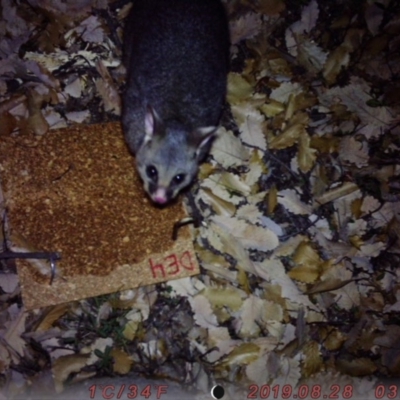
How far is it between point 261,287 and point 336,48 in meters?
2.48

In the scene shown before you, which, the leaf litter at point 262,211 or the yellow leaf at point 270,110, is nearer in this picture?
the leaf litter at point 262,211

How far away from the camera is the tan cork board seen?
4617 mm

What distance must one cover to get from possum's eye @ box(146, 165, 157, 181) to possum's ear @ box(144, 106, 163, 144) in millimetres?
215

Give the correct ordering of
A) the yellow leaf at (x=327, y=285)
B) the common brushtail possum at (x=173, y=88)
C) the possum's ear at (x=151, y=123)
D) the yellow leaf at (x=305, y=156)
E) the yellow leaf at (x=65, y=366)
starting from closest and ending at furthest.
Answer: the possum's ear at (x=151, y=123) → the common brushtail possum at (x=173, y=88) → the yellow leaf at (x=65, y=366) → the yellow leaf at (x=327, y=285) → the yellow leaf at (x=305, y=156)

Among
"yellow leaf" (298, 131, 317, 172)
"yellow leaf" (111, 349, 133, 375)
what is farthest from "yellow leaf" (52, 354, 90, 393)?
"yellow leaf" (298, 131, 317, 172)

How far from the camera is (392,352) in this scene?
4.68 meters

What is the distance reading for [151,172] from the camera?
432 cm

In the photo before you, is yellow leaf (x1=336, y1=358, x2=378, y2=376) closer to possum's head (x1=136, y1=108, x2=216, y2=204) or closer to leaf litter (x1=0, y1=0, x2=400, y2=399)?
leaf litter (x1=0, y1=0, x2=400, y2=399)

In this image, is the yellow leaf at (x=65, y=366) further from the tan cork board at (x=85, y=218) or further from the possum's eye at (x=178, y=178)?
the possum's eye at (x=178, y=178)

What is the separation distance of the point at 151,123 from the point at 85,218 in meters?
1.07

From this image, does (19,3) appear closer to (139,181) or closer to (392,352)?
(139,181)

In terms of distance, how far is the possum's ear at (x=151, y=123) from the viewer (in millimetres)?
4145

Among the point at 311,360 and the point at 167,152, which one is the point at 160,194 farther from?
the point at 311,360

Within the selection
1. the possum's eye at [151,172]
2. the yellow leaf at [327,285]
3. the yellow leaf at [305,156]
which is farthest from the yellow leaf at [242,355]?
the yellow leaf at [305,156]
